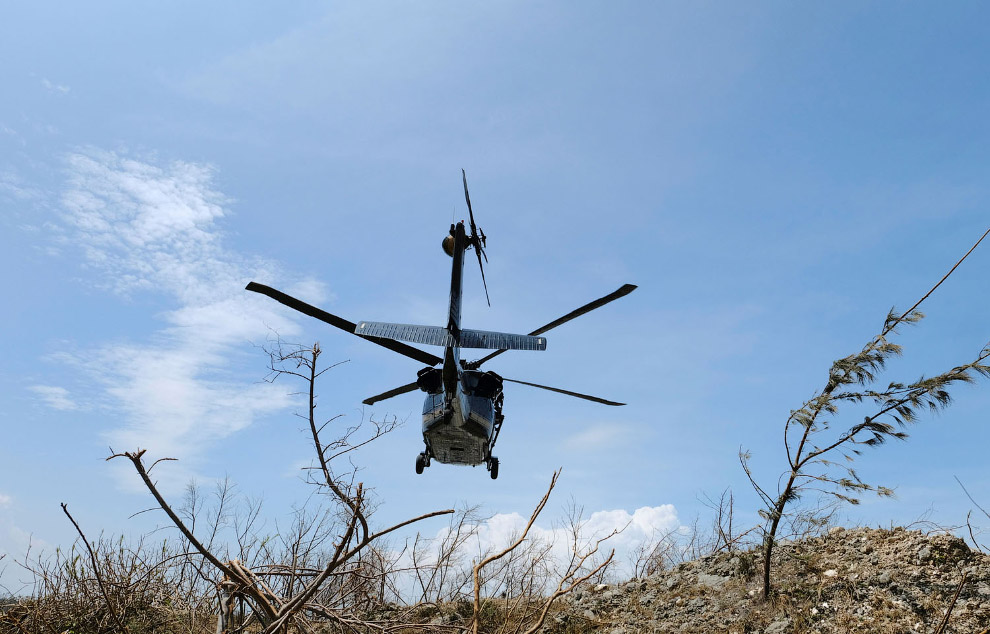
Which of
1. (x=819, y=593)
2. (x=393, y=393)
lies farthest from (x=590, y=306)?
(x=819, y=593)

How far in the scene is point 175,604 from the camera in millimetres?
4883

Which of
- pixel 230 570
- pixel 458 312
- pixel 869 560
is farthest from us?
pixel 869 560

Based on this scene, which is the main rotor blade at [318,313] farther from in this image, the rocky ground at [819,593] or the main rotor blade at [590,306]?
the rocky ground at [819,593]

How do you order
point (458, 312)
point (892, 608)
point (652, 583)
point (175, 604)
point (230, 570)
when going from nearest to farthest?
point (230, 570) → point (175, 604) → point (892, 608) → point (458, 312) → point (652, 583)

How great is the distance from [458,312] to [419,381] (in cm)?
189

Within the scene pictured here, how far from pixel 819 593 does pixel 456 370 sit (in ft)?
29.4

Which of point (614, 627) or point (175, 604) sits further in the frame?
point (614, 627)

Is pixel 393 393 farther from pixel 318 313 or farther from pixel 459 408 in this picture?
pixel 318 313

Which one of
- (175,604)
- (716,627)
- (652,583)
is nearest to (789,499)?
(716,627)

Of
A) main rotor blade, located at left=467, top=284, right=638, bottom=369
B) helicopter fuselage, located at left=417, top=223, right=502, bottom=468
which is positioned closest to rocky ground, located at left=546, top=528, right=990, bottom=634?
helicopter fuselage, located at left=417, top=223, right=502, bottom=468

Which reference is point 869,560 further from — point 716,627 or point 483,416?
point 483,416

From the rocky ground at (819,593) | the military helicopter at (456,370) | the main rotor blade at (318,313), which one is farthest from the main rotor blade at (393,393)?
the rocky ground at (819,593)

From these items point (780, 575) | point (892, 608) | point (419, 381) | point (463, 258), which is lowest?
point (892, 608)

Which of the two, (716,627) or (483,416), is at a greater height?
(483,416)
